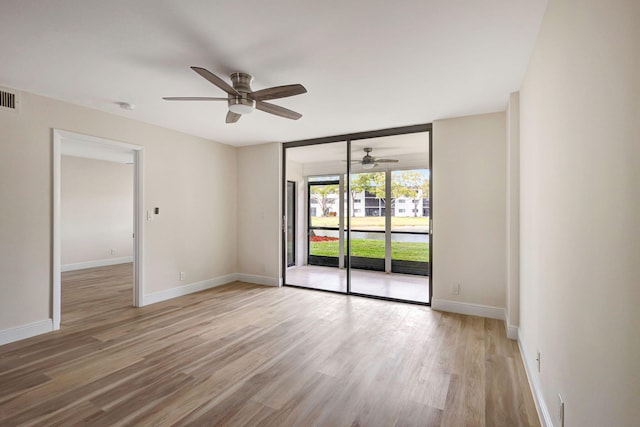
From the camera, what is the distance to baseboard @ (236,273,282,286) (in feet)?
17.2

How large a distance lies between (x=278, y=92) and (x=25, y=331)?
354cm

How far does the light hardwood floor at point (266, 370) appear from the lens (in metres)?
1.93

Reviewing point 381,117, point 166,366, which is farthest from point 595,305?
point 381,117

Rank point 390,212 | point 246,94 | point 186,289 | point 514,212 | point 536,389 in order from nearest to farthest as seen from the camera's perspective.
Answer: point 536,389, point 246,94, point 514,212, point 186,289, point 390,212

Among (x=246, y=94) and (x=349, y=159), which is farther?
(x=349, y=159)

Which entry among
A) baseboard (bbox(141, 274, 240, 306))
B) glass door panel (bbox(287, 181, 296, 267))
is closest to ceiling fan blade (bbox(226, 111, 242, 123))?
baseboard (bbox(141, 274, 240, 306))

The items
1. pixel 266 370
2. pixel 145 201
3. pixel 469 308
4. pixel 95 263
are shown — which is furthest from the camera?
pixel 95 263

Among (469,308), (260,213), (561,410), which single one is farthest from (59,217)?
(469,308)

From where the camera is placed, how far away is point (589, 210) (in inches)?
44.8

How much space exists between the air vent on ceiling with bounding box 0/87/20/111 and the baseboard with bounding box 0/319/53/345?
219 cm

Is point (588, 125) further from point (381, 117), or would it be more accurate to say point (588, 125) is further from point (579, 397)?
point (381, 117)

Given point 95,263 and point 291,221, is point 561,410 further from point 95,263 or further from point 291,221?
point 95,263

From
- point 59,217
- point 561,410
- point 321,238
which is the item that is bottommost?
point 561,410

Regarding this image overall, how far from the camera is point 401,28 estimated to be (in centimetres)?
199
